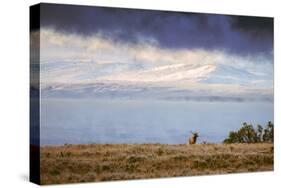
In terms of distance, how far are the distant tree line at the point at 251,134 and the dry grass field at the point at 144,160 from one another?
0.10 meters

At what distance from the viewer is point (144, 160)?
1378 cm

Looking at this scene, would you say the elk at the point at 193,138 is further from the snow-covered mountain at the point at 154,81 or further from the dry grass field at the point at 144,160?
the snow-covered mountain at the point at 154,81

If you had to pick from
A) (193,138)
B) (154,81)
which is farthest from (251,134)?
(154,81)

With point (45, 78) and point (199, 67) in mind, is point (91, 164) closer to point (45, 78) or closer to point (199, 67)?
point (45, 78)

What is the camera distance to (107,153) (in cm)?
1345

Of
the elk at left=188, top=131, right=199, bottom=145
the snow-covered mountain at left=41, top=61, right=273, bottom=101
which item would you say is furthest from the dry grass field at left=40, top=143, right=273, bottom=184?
the snow-covered mountain at left=41, top=61, right=273, bottom=101

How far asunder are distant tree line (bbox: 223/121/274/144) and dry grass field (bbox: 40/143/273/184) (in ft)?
0.33

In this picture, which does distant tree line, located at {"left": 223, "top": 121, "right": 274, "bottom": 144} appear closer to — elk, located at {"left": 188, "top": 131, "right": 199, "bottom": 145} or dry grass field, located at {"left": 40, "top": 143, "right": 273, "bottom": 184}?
dry grass field, located at {"left": 40, "top": 143, "right": 273, "bottom": 184}

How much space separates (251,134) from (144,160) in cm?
230

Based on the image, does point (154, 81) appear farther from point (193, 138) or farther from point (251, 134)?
point (251, 134)

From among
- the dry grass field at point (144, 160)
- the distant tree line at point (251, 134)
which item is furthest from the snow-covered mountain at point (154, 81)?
the dry grass field at point (144, 160)

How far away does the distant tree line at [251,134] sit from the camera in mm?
14672

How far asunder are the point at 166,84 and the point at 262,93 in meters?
2.02

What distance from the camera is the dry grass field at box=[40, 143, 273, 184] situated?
13.0 metres
